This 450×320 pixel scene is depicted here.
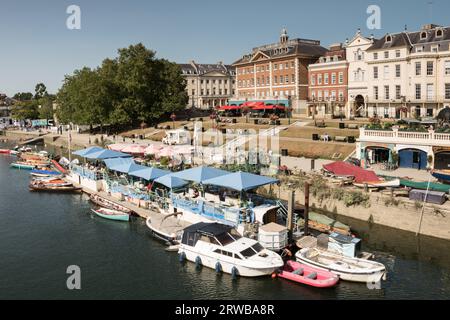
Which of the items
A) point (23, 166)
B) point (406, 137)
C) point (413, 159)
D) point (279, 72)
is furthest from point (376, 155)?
point (23, 166)

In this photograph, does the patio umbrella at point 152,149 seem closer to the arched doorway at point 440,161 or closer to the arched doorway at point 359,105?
the arched doorway at point 440,161

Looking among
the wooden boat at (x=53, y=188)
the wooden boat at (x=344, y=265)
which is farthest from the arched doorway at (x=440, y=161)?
the wooden boat at (x=53, y=188)

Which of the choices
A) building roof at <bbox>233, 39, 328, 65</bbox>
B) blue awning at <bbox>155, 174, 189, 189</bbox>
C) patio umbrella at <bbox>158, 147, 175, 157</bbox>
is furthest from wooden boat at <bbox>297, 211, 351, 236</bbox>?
building roof at <bbox>233, 39, 328, 65</bbox>

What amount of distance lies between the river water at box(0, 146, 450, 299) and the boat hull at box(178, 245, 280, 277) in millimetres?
373

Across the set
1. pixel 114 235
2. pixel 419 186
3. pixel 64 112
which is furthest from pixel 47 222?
pixel 64 112

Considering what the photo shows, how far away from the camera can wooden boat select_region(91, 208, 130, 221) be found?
3616 centimetres

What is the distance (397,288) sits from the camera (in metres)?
23.8

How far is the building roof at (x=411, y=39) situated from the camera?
60.0 m

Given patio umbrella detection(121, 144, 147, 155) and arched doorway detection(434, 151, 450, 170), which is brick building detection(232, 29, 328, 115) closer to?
patio umbrella detection(121, 144, 147, 155)

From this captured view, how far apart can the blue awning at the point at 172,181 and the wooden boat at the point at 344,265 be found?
13101 millimetres

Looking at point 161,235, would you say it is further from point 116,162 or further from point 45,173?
point 45,173

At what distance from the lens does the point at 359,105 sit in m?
73.5
